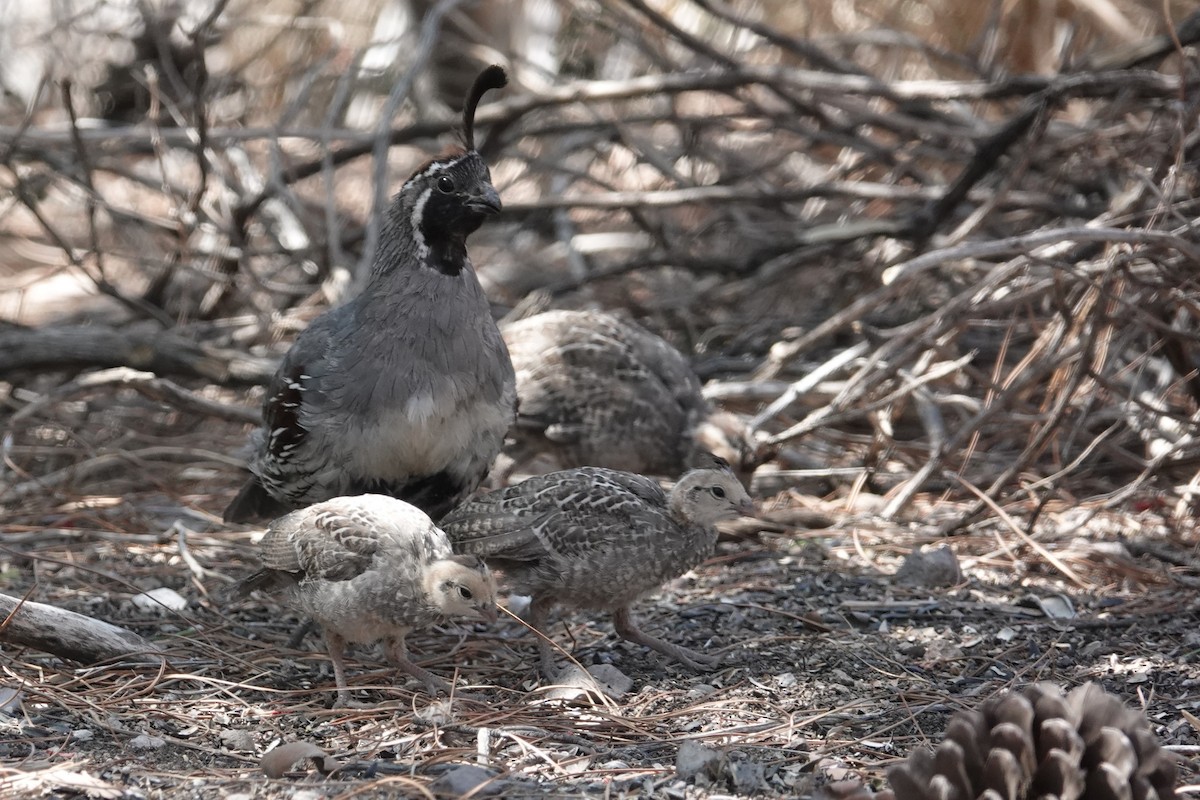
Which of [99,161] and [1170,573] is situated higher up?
[99,161]

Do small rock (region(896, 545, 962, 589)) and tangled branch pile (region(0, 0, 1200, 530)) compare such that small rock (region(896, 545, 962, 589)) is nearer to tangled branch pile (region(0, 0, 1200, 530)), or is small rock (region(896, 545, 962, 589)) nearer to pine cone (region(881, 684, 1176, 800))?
tangled branch pile (region(0, 0, 1200, 530))

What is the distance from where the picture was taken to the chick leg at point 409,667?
4.23 m

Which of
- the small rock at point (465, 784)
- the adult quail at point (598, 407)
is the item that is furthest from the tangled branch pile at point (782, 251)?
the small rock at point (465, 784)

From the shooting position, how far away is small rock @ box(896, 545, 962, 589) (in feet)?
17.0

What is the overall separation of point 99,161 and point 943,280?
5.53 m

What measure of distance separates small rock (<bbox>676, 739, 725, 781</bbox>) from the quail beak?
2254mm

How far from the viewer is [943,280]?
767 centimetres

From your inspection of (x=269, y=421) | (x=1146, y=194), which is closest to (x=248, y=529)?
(x=269, y=421)

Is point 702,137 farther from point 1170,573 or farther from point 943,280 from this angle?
point 1170,573

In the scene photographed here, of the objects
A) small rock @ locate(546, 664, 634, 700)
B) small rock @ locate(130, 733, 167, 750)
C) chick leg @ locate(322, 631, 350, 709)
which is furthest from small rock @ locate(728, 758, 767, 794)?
small rock @ locate(130, 733, 167, 750)

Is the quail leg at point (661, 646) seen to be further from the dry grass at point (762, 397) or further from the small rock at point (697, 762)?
the small rock at point (697, 762)

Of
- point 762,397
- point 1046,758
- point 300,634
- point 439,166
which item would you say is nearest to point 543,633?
point 300,634

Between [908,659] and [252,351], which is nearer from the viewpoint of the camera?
[908,659]

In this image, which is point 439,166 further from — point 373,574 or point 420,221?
point 373,574
